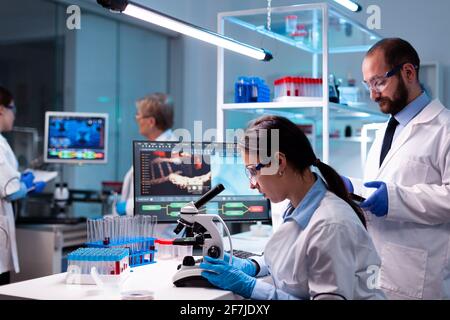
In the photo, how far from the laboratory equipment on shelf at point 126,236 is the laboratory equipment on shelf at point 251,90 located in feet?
3.66

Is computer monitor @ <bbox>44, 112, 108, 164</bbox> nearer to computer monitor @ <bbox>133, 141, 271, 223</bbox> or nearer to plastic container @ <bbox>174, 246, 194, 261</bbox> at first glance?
computer monitor @ <bbox>133, 141, 271, 223</bbox>

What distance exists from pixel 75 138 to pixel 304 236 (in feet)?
9.21

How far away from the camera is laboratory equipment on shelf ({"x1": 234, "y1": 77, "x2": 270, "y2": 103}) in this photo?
3.17 m

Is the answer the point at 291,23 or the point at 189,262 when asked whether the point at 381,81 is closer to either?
the point at 189,262

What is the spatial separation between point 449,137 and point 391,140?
0.89 ft

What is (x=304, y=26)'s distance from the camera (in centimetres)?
385

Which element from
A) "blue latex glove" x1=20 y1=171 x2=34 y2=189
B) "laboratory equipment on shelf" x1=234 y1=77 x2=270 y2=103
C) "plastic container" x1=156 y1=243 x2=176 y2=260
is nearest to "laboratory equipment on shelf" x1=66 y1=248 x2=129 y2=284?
"plastic container" x1=156 y1=243 x2=176 y2=260

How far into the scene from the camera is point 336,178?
178 centimetres

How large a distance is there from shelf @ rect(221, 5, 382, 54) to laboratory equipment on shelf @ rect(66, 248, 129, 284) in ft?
5.66

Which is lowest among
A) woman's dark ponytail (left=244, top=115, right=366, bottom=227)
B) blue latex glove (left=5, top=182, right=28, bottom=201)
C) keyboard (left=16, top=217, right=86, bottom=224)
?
keyboard (left=16, top=217, right=86, bottom=224)

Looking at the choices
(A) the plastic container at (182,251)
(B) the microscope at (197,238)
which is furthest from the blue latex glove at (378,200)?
(A) the plastic container at (182,251)

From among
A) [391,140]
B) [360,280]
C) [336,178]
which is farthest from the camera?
[391,140]
